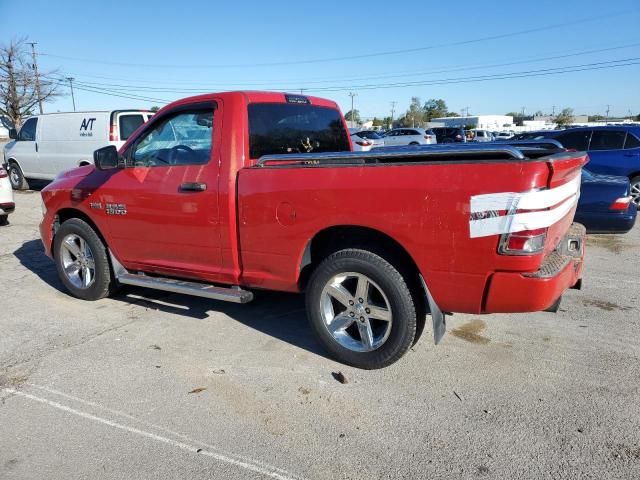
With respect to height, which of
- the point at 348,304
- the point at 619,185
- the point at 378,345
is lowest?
the point at 378,345

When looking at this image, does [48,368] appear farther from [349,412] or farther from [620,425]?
[620,425]

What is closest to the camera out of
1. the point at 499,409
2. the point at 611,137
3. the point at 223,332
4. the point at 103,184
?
the point at 499,409

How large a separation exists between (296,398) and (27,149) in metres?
12.6

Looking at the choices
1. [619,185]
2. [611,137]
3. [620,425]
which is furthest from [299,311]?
[611,137]

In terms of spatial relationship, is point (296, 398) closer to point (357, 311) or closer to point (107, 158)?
point (357, 311)

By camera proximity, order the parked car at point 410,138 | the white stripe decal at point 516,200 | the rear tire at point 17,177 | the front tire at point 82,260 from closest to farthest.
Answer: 1. the white stripe decal at point 516,200
2. the front tire at point 82,260
3. the rear tire at point 17,177
4. the parked car at point 410,138

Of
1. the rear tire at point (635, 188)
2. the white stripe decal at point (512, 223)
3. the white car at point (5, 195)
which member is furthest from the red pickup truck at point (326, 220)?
the rear tire at point (635, 188)

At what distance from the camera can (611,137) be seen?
412 inches

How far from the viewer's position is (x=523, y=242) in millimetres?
2961

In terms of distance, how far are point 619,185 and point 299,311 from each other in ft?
15.1

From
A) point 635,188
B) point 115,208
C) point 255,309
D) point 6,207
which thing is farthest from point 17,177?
point 635,188

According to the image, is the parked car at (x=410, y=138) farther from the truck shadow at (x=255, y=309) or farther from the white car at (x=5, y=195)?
the truck shadow at (x=255, y=309)

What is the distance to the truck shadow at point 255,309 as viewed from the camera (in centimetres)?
437

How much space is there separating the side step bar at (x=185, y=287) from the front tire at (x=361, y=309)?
2.10 ft
